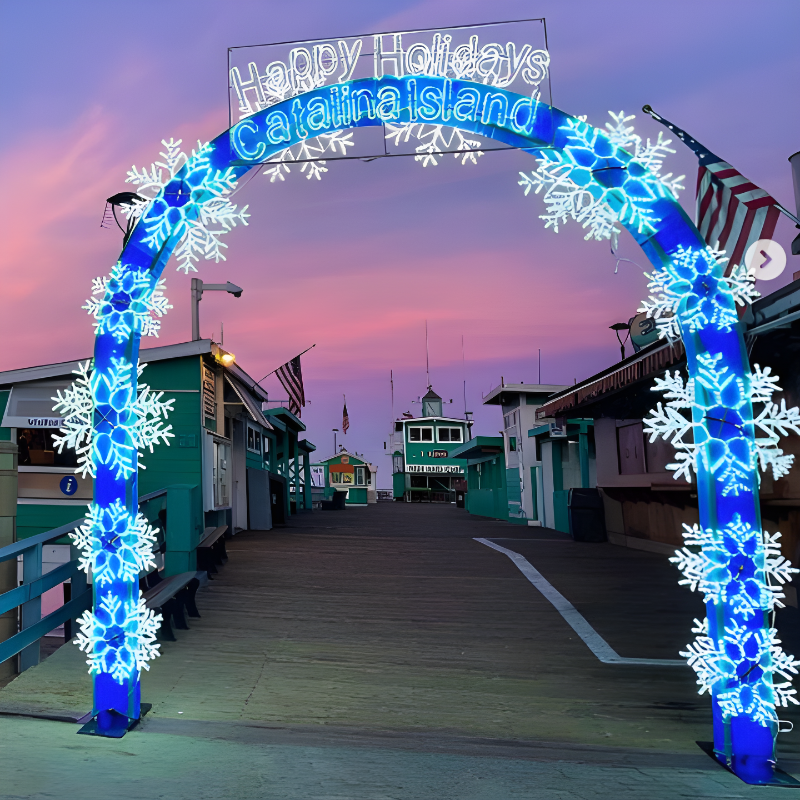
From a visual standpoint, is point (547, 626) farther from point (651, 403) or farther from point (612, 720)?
point (651, 403)

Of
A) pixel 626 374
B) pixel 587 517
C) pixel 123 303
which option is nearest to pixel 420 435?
pixel 587 517

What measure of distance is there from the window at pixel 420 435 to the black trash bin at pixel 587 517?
145 ft

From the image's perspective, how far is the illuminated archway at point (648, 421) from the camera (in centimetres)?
394

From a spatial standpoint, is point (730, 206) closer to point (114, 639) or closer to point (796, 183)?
point (796, 183)

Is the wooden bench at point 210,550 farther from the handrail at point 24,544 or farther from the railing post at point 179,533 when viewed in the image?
the handrail at point 24,544

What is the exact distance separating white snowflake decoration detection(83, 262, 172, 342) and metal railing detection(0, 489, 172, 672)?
4.87 feet

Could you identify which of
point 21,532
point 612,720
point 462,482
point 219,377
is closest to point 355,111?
point 612,720

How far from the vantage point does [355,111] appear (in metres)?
4.57

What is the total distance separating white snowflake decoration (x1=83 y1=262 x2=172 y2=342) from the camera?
4508 millimetres

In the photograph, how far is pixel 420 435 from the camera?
203 feet

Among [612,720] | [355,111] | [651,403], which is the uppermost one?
[355,111]

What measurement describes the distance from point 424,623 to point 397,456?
60.1m

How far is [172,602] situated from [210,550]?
3.60 metres
